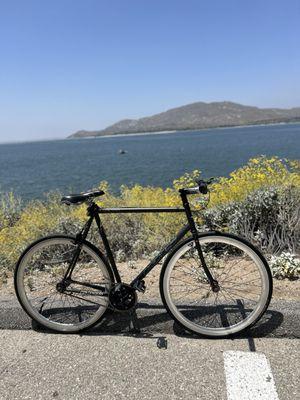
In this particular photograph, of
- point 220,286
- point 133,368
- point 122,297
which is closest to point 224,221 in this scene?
point 220,286

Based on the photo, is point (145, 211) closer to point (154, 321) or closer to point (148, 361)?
point (154, 321)

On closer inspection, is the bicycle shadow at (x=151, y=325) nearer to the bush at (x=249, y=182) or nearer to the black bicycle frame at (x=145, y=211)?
the black bicycle frame at (x=145, y=211)

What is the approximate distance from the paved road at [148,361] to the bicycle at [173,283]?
0.48ft

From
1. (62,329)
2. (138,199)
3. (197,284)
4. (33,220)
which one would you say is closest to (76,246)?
(62,329)

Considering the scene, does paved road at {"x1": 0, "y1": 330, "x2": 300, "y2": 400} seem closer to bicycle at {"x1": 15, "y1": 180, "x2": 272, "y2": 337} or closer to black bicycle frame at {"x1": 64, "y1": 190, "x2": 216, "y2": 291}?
bicycle at {"x1": 15, "y1": 180, "x2": 272, "y2": 337}

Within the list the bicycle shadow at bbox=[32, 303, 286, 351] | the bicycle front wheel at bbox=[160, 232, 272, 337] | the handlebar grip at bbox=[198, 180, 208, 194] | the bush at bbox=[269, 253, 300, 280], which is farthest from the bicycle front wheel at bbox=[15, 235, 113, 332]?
the bush at bbox=[269, 253, 300, 280]

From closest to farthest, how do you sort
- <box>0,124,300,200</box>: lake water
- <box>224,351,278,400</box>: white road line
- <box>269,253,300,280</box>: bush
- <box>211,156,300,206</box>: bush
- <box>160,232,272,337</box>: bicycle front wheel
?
1. <box>224,351,278,400</box>: white road line
2. <box>160,232,272,337</box>: bicycle front wheel
3. <box>269,253,300,280</box>: bush
4. <box>211,156,300,206</box>: bush
5. <box>0,124,300,200</box>: lake water

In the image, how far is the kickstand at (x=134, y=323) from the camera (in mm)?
3287

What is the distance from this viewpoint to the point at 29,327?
136 inches

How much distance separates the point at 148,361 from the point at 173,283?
3.28 feet

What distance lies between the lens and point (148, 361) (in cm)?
285

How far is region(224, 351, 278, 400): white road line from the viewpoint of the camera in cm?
245

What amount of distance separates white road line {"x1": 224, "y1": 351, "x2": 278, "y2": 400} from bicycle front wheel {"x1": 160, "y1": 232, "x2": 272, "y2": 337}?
0.98ft

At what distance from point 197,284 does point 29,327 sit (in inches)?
62.9
